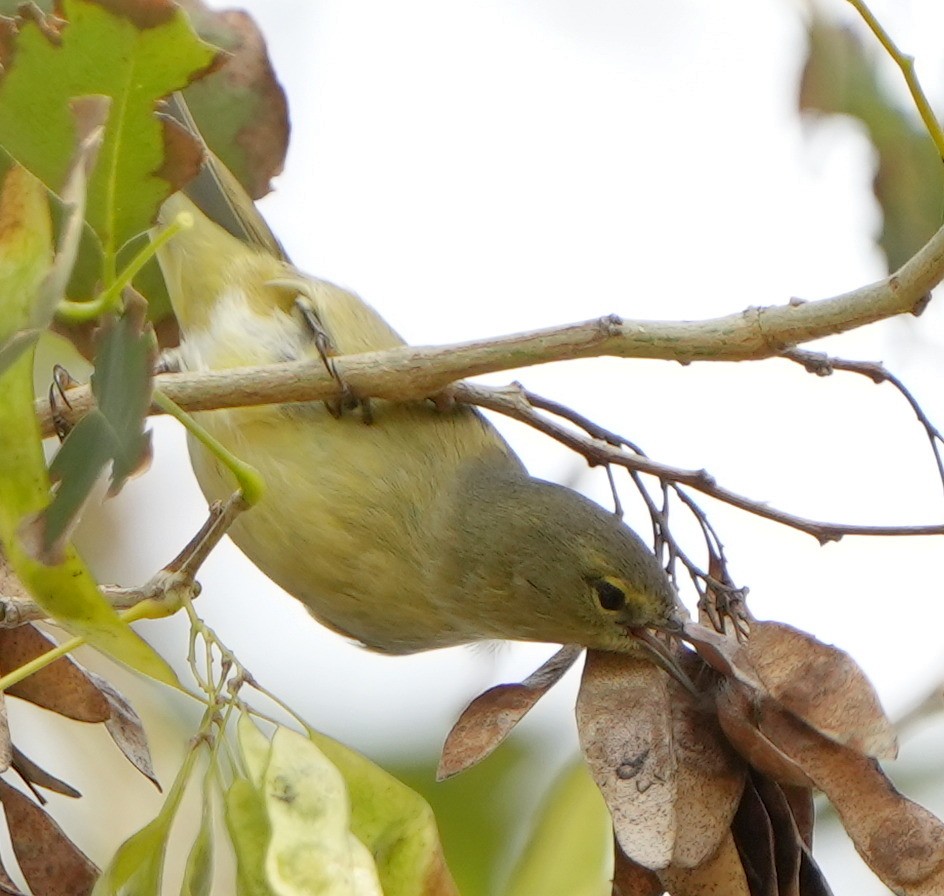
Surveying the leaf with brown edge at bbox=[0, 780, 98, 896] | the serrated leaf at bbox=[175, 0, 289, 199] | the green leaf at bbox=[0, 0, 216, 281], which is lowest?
the leaf with brown edge at bbox=[0, 780, 98, 896]

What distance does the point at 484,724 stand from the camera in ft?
5.96

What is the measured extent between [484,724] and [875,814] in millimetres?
488

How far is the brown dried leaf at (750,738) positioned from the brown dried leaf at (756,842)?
43 mm

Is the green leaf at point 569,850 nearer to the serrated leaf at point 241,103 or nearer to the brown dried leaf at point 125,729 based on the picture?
the brown dried leaf at point 125,729

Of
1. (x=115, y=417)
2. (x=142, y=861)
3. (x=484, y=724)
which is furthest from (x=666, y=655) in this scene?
(x=115, y=417)

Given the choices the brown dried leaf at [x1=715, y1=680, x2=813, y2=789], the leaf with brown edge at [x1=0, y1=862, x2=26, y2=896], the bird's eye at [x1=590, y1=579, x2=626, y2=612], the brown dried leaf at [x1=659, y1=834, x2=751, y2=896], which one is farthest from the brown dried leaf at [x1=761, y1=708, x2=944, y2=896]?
the leaf with brown edge at [x1=0, y1=862, x2=26, y2=896]

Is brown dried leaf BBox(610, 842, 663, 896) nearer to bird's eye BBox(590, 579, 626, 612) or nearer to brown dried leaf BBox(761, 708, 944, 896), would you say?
brown dried leaf BBox(761, 708, 944, 896)

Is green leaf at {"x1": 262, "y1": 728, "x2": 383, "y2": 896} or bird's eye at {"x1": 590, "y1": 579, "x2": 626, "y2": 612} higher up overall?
bird's eye at {"x1": 590, "y1": 579, "x2": 626, "y2": 612}

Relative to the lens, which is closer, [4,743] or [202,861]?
[202,861]

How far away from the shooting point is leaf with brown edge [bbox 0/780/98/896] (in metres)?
1.75

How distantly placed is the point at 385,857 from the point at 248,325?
160cm

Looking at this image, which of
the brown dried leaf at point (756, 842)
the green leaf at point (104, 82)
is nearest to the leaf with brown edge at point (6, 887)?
the green leaf at point (104, 82)

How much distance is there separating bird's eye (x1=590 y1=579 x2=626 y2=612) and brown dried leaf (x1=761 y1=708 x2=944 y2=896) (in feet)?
2.57

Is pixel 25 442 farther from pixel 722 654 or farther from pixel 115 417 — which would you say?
pixel 722 654
